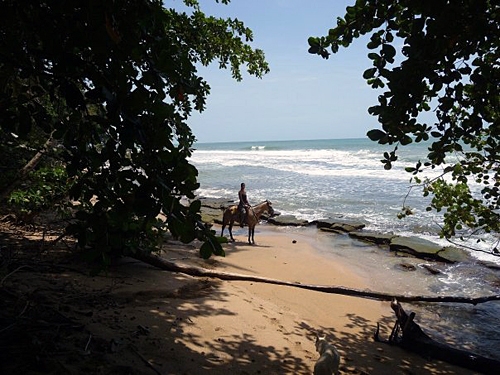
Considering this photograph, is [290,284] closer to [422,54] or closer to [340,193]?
[422,54]

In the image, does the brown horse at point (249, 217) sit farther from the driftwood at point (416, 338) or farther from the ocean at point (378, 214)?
the driftwood at point (416, 338)

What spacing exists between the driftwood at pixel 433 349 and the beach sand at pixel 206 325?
5.6 inches

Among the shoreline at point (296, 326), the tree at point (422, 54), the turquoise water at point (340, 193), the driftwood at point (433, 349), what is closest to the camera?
the tree at point (422, 54)

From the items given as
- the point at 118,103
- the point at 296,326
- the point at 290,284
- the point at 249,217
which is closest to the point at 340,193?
the point at 249,217

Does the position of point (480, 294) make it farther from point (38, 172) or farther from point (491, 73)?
point (38, 172)

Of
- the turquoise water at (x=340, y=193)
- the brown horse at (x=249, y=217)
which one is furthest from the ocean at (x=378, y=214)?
the brown horse at (x=249, y=217)

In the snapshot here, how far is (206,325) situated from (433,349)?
3559mm

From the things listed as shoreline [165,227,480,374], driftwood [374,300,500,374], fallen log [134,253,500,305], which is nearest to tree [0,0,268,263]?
shoreline [165,227,480,374]

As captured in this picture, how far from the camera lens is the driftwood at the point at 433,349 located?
518cm

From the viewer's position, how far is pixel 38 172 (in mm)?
6215

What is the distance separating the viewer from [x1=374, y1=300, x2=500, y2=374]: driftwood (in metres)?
5.18

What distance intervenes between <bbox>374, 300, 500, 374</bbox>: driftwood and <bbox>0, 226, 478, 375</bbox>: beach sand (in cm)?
14

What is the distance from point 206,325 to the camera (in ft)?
16.3

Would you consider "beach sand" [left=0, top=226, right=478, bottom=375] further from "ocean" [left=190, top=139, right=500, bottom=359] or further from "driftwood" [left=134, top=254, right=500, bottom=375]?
"ocean" [left=190, top=139, right=500, bottom=359]
